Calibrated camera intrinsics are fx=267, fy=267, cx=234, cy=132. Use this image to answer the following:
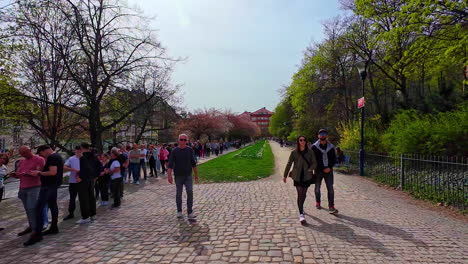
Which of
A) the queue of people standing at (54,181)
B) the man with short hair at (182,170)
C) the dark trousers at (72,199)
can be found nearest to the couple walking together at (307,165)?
the man with short hair at (182,170)

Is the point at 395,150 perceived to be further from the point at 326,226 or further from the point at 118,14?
the point at 118,14

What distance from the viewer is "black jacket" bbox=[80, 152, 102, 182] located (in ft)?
18.7

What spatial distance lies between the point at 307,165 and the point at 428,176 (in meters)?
4.53

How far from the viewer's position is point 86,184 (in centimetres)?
577

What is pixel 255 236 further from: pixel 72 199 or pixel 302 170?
pixel 72 199

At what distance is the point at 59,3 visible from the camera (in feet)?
32.1

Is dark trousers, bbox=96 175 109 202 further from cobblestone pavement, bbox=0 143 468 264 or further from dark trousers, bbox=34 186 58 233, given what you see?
dark trousers, bbox=34 186 58 233

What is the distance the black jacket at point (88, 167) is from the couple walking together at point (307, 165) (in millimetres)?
4170

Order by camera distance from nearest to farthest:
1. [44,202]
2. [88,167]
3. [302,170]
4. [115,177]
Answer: [44,202] < [302,170] < [88,167] < [115,177]

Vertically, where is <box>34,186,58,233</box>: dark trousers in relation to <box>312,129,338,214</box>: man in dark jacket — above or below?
below

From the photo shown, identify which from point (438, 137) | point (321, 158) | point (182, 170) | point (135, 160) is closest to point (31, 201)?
point (182, 170)

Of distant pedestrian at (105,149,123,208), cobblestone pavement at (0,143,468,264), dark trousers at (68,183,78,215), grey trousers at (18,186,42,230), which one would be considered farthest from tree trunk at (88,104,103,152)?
grey trousers at (18,186,42,230)

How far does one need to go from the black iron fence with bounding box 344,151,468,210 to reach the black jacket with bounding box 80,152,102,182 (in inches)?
317

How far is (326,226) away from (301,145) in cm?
154
